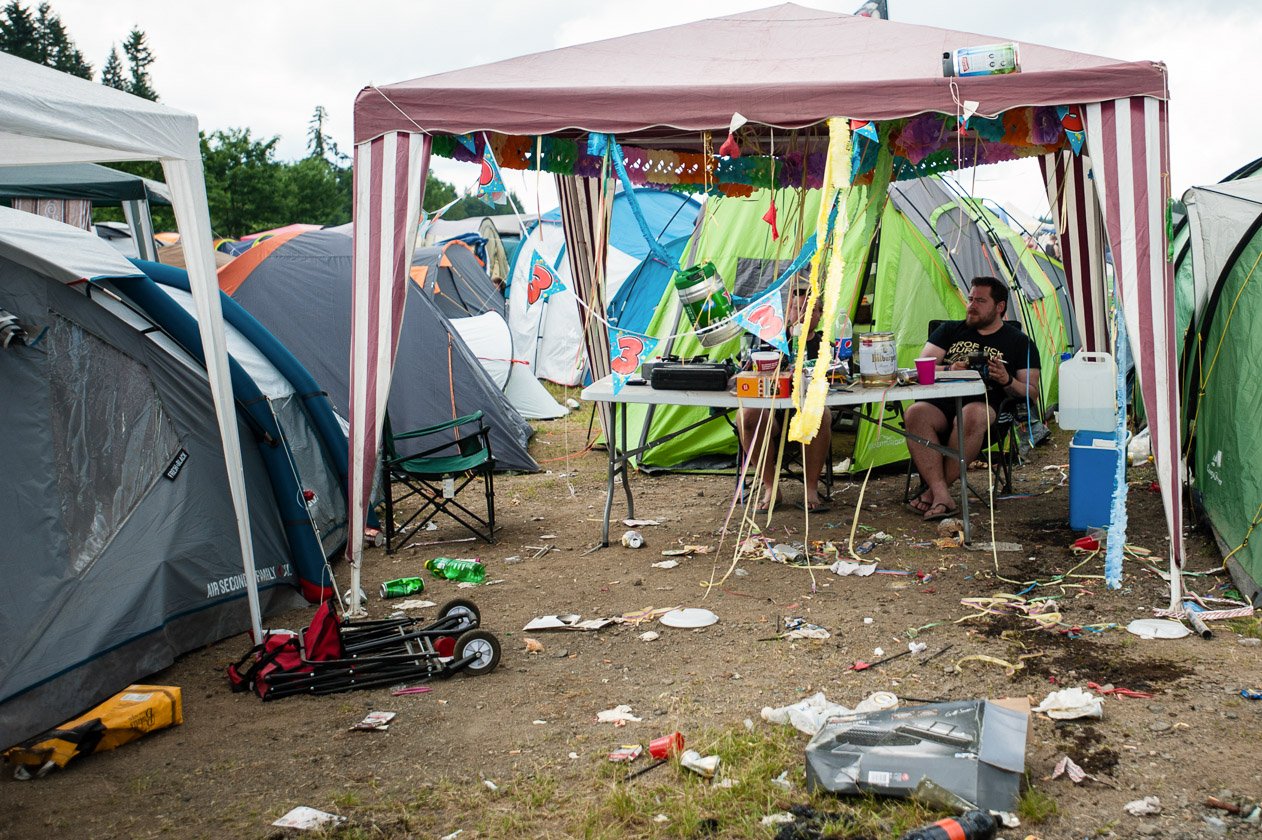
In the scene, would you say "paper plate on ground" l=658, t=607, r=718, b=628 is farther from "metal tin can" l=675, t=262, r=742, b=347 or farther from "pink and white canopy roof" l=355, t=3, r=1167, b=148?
"pink and white canopy roof" l=355, t=3, r=1167, b=148

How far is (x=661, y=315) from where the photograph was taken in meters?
7.41

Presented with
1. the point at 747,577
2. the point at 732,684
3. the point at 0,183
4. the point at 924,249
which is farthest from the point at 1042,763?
the point at 0,183

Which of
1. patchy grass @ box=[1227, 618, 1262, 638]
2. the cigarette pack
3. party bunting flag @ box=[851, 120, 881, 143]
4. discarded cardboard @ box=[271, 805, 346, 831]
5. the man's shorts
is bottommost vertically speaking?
discarded cardboard @ box=[271, 805, 346, 831]

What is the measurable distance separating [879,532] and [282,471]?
9.64 feet

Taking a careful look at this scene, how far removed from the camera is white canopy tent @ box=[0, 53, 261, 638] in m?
2.77

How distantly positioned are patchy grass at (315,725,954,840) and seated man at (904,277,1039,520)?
9.78ft

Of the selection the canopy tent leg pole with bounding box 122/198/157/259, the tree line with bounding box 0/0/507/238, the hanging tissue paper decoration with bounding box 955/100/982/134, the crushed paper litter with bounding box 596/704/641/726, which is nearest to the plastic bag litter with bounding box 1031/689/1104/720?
the crushed paper litter with bounding box 596/704/641/726

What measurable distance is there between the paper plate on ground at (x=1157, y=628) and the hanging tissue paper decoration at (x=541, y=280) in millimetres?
2611

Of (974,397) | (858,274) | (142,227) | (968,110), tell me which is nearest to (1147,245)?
(968,110)

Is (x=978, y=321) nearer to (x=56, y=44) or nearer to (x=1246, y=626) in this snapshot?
(x=1246, y=626)

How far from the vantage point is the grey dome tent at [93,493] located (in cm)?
350

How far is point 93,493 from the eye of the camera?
3828 mm

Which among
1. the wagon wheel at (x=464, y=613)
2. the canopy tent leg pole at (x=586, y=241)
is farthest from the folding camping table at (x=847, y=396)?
the wagon wheel at (x=464, y=613)

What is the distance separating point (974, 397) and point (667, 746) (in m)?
3.42
